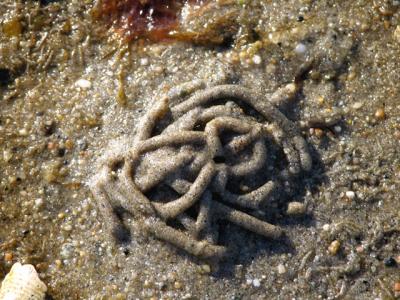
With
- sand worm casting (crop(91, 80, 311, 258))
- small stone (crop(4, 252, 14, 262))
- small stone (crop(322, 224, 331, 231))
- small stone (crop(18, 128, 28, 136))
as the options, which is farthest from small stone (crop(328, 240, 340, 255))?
small stone (crop(18, 128, 28, 136))

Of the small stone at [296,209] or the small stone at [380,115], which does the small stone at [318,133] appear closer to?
the small stone at [380,115]

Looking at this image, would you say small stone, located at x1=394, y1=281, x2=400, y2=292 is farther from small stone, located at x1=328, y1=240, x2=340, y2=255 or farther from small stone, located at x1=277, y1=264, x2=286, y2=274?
small stone, located at x1=277, y1=264, x2=286, y2=274

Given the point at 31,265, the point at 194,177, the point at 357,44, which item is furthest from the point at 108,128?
the point at 357,44

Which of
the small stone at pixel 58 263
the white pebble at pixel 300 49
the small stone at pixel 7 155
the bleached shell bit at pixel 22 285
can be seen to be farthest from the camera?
the white pebble at pixel 300 49

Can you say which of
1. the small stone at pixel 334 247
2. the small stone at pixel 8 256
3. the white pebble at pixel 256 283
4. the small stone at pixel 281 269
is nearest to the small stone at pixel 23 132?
the small stone at pixel 8 256

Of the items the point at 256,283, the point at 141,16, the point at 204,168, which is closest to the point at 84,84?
the point at 141,16

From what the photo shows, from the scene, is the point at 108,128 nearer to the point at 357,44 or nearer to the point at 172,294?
the point at 172,294

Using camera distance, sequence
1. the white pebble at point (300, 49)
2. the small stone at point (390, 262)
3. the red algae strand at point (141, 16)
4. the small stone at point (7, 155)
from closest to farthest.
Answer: the small stone at point (390, 262) < the small stone at point (7, 155) < the white pebble at point (300, 49) < the red algae strand at point (141, 16)
